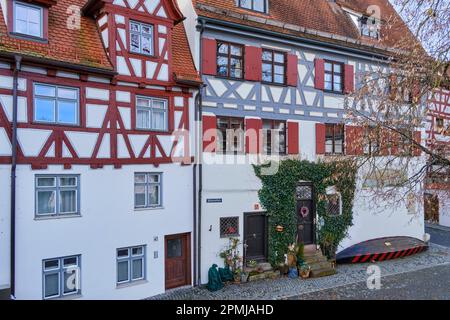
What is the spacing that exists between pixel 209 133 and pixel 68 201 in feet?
16.9

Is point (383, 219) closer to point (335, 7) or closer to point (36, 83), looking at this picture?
point (335, 7)

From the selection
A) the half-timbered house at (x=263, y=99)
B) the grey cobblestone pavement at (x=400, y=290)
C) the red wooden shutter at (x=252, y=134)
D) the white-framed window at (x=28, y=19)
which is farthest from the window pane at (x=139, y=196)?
the grey cobblestone pavement at (x=400, y=290)

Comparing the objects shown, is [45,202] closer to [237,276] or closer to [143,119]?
[143,119]

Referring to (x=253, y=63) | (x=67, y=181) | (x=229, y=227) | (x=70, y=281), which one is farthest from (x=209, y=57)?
(x=70, y=281)

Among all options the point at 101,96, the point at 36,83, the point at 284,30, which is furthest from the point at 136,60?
the point at 284,30

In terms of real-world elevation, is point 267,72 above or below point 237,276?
above

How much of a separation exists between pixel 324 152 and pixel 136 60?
856cm

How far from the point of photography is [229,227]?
46.3 feet

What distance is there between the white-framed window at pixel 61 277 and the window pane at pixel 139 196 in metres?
2.32

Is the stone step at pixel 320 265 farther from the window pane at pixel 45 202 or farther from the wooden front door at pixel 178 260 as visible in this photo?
the window pane at pixel 45 202

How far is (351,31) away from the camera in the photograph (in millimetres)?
18219

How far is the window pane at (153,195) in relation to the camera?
41.3 feet

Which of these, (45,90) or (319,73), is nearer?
(45,90)

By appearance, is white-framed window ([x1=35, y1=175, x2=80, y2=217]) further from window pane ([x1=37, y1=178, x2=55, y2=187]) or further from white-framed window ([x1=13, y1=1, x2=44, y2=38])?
white-framed window ([x1=13, y1=1, x2=44, y2=38])
